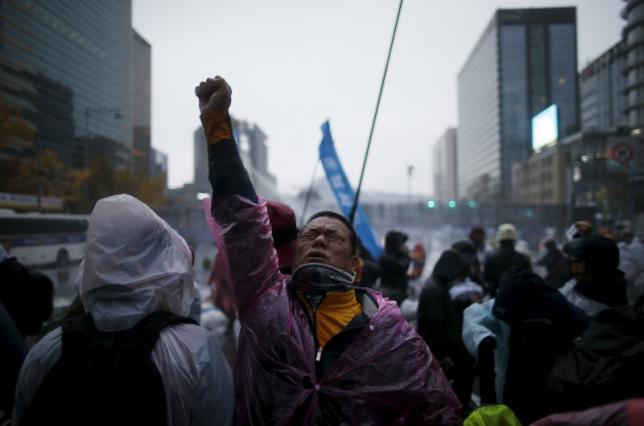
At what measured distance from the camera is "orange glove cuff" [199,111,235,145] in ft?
4.96

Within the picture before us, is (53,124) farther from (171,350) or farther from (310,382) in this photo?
(310,382)

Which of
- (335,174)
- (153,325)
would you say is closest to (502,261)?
(335,174)

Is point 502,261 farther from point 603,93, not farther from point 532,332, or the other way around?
point 603,93

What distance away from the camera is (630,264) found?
20.4ft

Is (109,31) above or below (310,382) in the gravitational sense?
above

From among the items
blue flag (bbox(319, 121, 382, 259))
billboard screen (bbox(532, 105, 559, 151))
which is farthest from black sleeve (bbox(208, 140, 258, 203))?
billboard screen (bbox(532, 105, 559, 151))

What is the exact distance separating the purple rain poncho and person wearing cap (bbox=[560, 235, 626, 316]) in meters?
1.76

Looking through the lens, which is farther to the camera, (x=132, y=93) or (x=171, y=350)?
(x=132, y=93)

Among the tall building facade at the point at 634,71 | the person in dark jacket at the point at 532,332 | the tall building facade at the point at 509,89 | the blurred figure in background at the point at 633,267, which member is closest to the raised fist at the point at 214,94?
the person in dark jacket at the point at 532,332

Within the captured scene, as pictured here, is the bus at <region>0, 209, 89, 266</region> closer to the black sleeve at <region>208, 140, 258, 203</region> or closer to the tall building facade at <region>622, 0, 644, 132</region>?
the black sleeve at <region>208, 140, 258, 203</region>

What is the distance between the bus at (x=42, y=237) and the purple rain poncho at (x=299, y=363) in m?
3.72

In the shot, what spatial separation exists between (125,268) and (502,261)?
4.92 m

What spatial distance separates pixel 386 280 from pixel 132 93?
4.60 m

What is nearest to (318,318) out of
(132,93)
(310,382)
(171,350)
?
(310,382)
